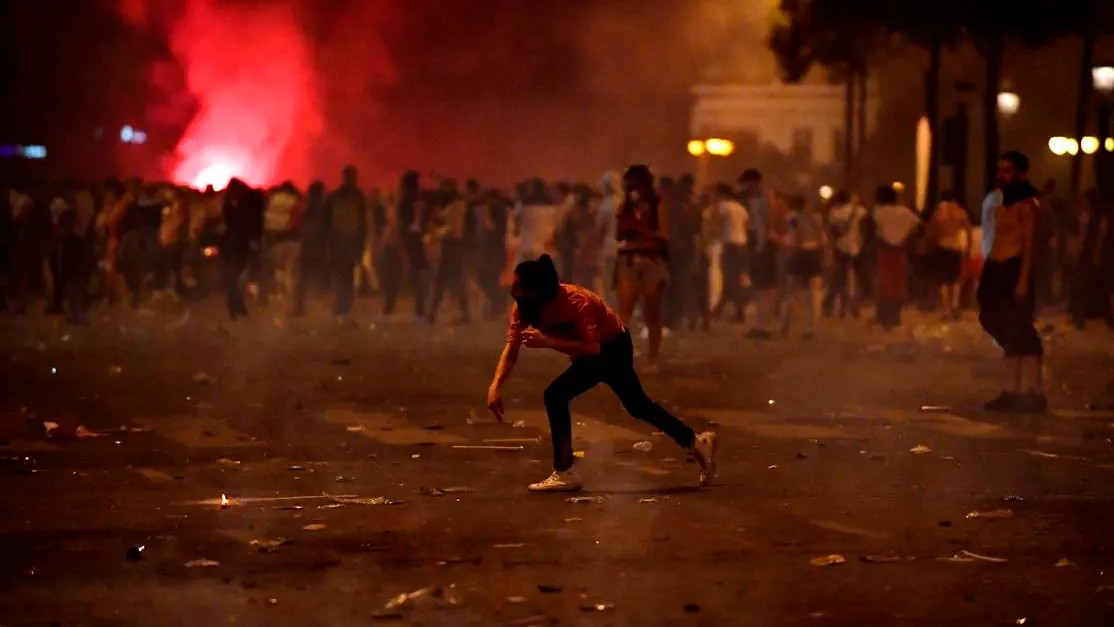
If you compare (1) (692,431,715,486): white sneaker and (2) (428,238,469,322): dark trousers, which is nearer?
(1) (692,431,715,486): white sneaker

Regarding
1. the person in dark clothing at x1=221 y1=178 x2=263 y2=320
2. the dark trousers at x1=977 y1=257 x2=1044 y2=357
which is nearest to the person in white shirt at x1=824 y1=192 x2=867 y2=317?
the person in dark clothing at x1=221 y1=178 x2=263 y2=320

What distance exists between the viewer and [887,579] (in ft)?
23.1

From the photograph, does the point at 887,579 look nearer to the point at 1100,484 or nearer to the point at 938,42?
the point at 1100,484

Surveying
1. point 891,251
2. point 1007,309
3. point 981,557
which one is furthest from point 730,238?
point 981,557

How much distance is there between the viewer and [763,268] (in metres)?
21.1

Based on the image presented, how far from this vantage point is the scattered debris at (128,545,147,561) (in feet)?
24.5

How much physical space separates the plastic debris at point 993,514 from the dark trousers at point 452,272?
14480mm

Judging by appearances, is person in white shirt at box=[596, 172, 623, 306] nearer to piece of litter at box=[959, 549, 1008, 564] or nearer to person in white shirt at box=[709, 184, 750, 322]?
person in white shirt at box=[709, 184, 750, 322]

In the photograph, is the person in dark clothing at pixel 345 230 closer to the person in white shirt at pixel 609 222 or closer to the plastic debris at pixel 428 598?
the person in white shirt at pixel 609 222

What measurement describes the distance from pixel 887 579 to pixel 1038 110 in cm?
5005

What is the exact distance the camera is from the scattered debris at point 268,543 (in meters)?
7.69

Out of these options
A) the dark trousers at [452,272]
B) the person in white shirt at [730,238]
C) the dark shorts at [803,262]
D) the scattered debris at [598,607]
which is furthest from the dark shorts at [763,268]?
the scattered debris at [598,607]

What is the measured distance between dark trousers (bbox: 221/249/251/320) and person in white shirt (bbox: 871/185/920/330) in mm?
7328

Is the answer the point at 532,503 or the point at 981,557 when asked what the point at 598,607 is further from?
the point at 532,503
